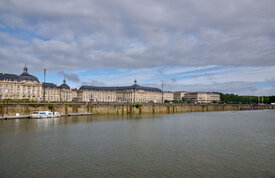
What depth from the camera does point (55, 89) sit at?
152 m

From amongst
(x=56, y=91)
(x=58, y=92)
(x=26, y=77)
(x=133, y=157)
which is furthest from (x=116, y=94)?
(x=133, y=157)

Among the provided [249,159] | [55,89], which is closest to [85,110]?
[249,159]

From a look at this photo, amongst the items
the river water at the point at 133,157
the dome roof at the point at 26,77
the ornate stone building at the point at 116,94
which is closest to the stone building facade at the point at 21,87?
the dome roof at the point at 26,77

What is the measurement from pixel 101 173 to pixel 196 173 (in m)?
7.63

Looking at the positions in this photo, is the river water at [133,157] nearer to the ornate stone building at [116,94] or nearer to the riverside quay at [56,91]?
the riverside quay at [56,91]

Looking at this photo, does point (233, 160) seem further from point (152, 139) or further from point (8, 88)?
point (8, 88)

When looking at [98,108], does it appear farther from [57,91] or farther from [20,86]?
[57,91]

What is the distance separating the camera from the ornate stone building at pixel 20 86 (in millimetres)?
108812

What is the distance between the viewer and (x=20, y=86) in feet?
379

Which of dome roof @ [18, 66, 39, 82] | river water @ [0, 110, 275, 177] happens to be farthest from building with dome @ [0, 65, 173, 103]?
river water @ [0, 110, 275, 177]

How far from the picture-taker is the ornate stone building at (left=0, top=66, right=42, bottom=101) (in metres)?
109

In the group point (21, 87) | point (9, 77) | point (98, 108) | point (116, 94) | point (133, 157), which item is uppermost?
point (9, 77)

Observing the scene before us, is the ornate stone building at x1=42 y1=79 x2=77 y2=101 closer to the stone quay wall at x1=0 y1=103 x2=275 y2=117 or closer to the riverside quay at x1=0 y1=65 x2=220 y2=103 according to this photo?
the riverside quay at x1=0 y1=65 x2=220 y2=103

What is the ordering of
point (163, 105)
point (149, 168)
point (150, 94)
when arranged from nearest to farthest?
point (149, 168), point (163, 105), point (150, 94)
